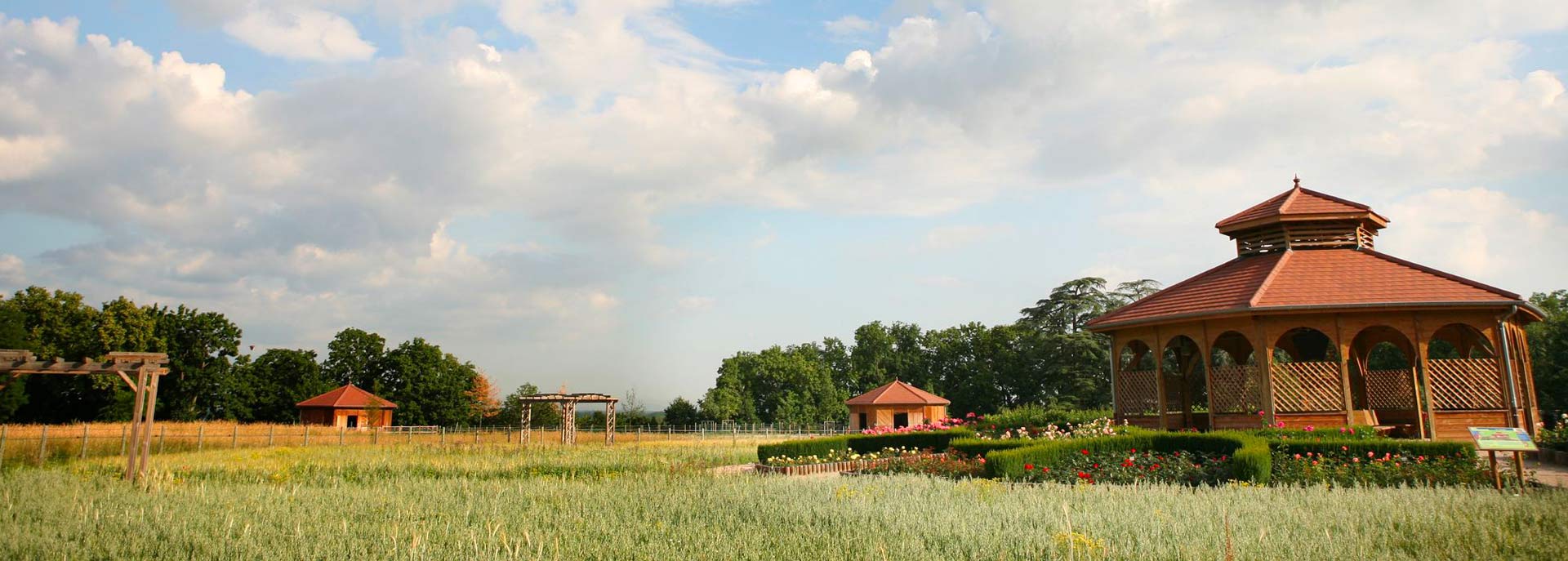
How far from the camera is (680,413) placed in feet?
187

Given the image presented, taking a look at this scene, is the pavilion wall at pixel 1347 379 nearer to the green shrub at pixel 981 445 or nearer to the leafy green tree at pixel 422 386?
the green shrub at pixel 981 445

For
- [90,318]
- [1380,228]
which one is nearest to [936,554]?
[1380,228]

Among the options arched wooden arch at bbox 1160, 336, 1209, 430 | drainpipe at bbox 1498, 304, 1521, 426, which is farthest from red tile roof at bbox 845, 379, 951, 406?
drainpipe at bbox 1498, 304, 1521, 426

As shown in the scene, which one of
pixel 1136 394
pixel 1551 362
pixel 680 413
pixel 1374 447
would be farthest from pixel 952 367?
pixel 1374 447

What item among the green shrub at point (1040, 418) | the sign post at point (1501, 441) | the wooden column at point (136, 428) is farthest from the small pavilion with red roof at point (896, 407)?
the sign post at point (1501, 441)

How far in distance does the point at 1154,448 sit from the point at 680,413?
4638cm

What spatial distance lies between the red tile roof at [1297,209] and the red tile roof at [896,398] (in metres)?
20.3

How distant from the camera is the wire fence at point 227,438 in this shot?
861 inches

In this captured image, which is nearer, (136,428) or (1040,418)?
(136,428)

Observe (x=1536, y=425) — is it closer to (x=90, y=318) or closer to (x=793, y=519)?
(x=793, y=519)

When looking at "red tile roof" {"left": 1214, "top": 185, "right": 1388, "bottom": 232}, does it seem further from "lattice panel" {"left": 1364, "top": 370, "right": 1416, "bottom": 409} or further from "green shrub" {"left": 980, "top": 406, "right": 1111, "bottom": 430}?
"green shrub" {"left": 980, "top": 406, "right": 1111, "bottom": 430}

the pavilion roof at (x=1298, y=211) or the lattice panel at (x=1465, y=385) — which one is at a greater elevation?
the pavilion roof at (x=1298, y=211)

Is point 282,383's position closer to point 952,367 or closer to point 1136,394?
point 952,367

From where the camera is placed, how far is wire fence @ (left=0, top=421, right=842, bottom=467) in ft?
71.7
